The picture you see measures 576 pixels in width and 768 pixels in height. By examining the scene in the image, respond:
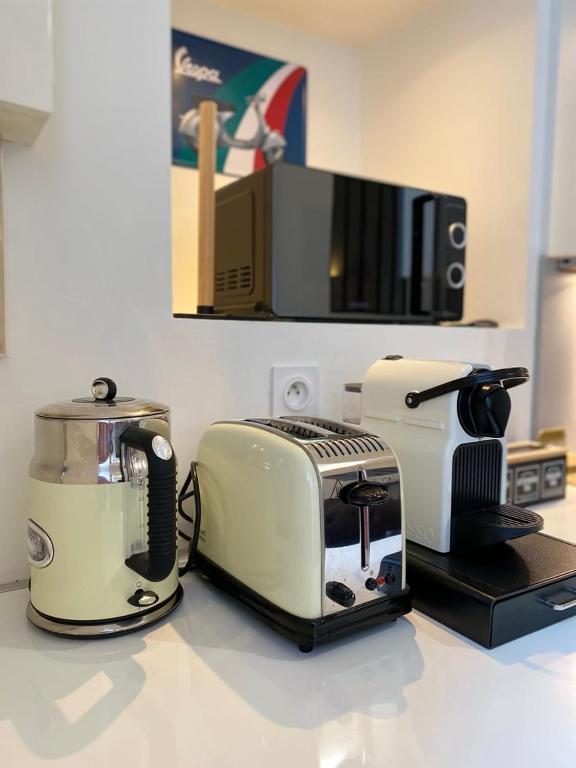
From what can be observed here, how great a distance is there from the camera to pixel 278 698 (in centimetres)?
53

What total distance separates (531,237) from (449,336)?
308 mm

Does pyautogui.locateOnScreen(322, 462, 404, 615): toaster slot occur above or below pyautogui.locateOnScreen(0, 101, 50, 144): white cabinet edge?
below

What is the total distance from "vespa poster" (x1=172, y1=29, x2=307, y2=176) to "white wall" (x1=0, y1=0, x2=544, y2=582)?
58cm

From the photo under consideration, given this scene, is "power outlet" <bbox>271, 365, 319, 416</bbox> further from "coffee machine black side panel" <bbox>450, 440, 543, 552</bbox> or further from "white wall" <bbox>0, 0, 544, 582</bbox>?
"coffee machine black side panel" <bbox>450, 440, 543, 552</bbox>

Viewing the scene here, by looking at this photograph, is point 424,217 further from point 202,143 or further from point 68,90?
point 68,90

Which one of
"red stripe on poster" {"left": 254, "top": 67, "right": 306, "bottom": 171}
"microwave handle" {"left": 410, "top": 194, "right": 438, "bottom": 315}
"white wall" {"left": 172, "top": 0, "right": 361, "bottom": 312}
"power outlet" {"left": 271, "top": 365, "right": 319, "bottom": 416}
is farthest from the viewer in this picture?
"red stripe on poster" {"left": 254, "top": 67, "right": 306, "bottom": 171}

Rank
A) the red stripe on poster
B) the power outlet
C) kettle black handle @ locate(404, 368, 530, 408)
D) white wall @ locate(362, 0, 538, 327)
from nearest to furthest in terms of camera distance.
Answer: kettle black handle @ locate(404, 368, 530, 408), the power outlet, white wall @ locate(362, 0, 538, 327), the red stripe on poster

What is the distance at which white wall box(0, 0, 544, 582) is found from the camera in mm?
737

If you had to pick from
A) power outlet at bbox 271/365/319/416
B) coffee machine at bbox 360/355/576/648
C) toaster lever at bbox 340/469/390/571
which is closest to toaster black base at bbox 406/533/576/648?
coffee machine at bbox 360/355/576/648

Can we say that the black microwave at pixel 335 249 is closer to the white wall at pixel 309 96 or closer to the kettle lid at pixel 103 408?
the white wall at pixel 309 96

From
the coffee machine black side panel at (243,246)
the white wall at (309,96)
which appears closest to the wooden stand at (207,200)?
the coffee machine black side panel at (243,246)

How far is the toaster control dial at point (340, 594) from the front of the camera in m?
0.59

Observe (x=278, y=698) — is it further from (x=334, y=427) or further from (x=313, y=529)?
(x=334, y=427)

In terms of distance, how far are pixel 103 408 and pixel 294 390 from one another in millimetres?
403
